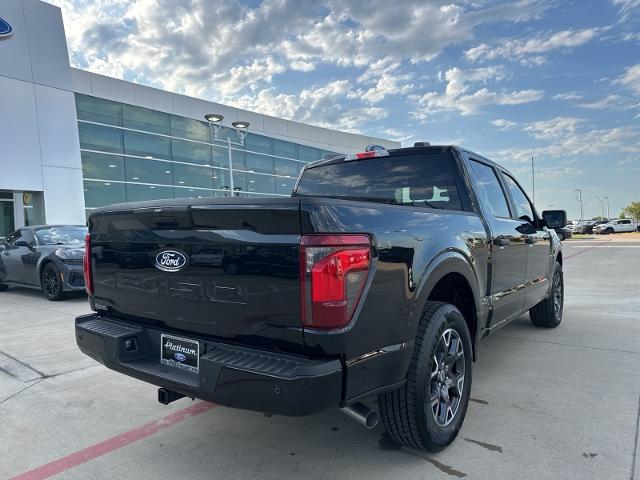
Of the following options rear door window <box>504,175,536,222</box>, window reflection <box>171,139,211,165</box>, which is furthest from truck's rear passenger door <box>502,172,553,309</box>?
window reflection <box>171,139,211,165</box>

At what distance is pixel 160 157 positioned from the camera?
2150cm

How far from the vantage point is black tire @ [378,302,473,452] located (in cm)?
239

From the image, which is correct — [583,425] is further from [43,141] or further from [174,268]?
[43,141]

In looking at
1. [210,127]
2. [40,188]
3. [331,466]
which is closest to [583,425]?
[331,466]

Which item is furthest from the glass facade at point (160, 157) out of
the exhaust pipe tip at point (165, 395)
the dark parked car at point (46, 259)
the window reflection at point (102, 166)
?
the exhaust pipe tip at point (165, 395)

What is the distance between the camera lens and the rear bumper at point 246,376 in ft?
6.29

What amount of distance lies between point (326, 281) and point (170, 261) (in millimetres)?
960

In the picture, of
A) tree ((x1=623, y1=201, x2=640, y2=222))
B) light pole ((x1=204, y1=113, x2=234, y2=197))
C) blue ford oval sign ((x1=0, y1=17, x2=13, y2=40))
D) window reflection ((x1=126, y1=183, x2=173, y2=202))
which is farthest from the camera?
tree ((x1=623, y1=201, x2=640, y2=222))

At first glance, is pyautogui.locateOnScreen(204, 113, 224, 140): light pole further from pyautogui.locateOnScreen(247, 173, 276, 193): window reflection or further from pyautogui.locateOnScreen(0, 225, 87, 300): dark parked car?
pyautogui.locateOnScreen(0, 225, 87, 300): dark parked car

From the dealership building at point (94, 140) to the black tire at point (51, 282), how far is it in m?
8.96

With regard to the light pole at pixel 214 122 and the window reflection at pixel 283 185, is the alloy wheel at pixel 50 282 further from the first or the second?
the window reflection at pixel 283 185

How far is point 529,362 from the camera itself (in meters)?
4.23

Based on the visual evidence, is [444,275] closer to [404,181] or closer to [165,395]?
[404,181]

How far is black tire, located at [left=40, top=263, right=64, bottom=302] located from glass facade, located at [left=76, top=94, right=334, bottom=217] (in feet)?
37.2
